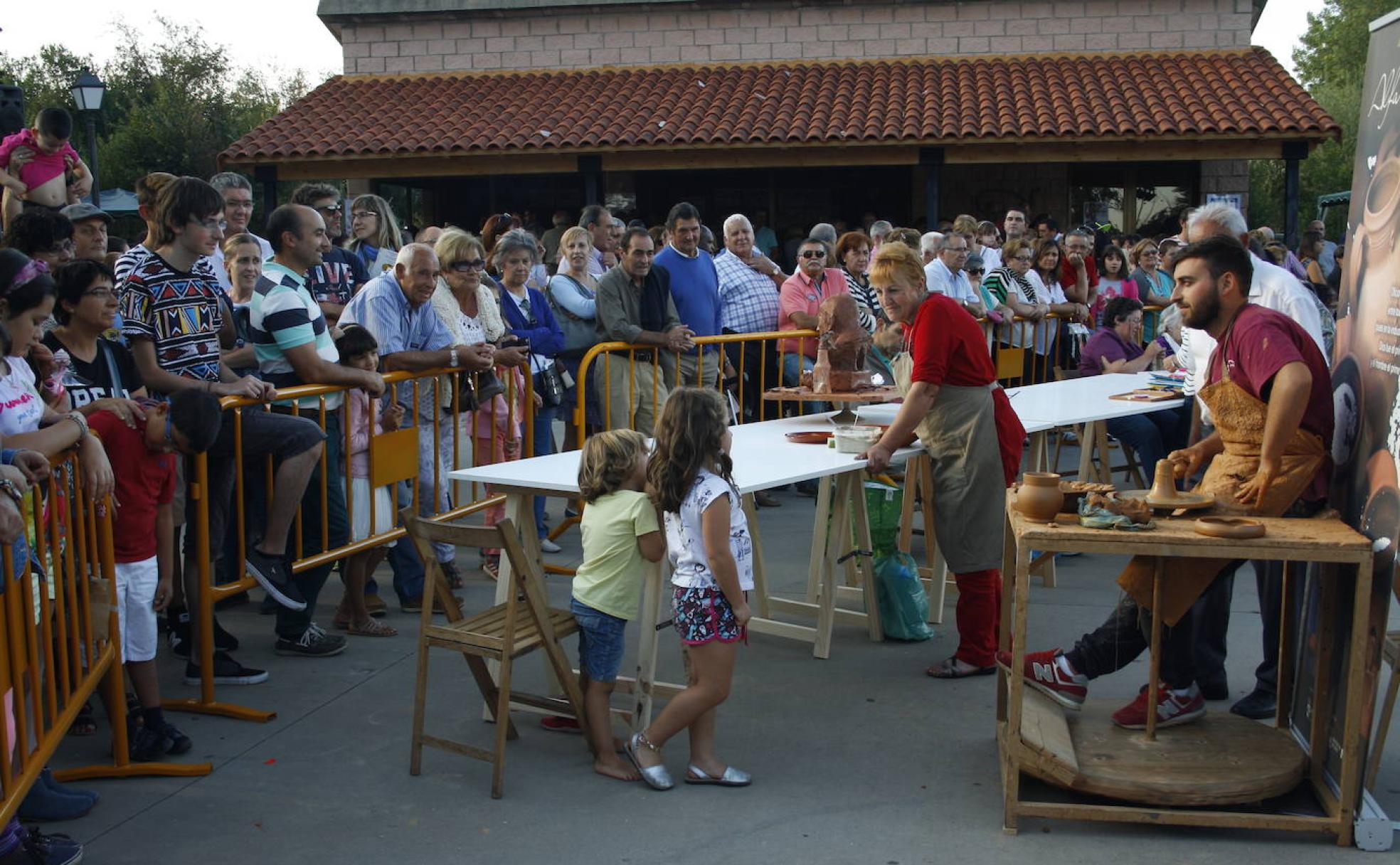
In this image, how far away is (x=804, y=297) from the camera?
934cm

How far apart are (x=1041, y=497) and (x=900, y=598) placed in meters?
2.06

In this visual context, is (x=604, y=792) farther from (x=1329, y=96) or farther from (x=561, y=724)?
(x=1329, y=96)

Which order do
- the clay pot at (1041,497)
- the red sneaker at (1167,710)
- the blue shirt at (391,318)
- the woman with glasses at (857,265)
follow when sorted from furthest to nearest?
the woman with glasses at (857,265) → the blue shirt at (391,318) → the red sneaker at (1167,710) → the clay pot at (1041,497)

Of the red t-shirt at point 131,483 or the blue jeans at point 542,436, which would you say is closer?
the red t-shirt at point 131,483

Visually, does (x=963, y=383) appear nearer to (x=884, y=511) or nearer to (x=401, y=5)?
(x=884, y=511)

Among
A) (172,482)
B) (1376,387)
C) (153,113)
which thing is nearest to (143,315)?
(172,482)

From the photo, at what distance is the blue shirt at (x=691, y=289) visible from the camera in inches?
346

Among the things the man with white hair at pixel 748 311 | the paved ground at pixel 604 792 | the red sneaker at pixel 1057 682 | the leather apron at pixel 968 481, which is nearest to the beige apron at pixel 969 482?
the leather apron at pixel 968 481

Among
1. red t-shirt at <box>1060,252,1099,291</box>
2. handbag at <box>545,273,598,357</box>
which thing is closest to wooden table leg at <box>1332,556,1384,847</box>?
handbag at <box>545,273,598,357</box>

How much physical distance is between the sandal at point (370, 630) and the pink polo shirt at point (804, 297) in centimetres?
408

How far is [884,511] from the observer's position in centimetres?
648

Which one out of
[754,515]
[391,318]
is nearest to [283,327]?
[391,318]

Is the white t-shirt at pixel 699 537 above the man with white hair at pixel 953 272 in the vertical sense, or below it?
below

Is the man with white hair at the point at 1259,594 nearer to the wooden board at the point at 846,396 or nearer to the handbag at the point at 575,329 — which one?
the wooden board at the point at 846,396
